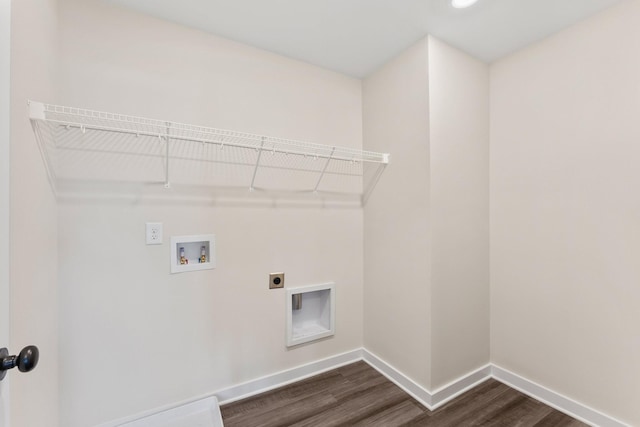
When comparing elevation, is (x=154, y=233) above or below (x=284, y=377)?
above

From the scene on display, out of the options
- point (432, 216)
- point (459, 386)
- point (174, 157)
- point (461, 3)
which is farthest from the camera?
point (459, 386)

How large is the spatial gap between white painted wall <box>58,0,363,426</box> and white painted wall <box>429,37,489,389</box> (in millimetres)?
736

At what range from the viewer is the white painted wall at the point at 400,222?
174cm

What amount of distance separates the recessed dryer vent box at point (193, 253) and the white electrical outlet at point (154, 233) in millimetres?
70

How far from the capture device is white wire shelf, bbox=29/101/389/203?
4.33 ft

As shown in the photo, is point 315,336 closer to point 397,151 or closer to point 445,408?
point 445,408

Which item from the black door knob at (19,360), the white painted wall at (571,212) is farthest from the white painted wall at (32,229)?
the white painted wall at (571,212)

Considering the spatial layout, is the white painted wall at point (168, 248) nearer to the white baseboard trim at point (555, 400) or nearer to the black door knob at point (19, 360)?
the black door knob at point (19, 360)

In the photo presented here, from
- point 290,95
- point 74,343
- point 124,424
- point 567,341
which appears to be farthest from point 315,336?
point 290,95

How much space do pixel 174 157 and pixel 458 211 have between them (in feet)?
5.96

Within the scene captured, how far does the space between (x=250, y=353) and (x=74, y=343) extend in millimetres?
925

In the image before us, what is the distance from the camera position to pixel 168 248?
1.56 metres

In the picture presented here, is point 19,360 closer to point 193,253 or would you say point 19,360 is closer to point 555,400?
point 193,253

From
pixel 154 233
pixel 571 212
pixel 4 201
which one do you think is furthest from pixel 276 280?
pixel 571 212
